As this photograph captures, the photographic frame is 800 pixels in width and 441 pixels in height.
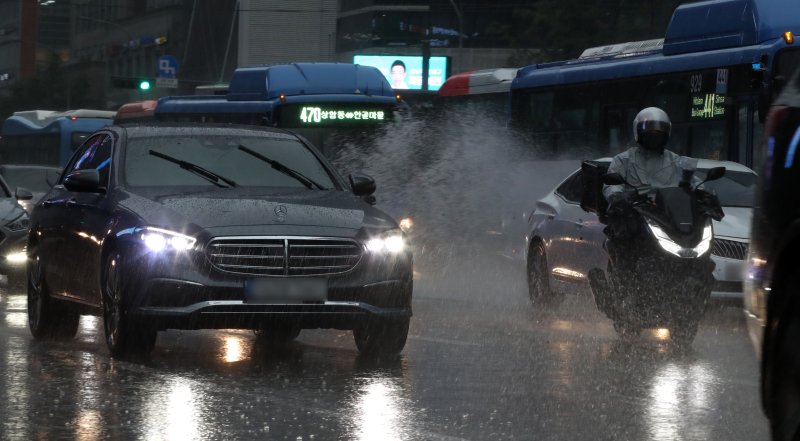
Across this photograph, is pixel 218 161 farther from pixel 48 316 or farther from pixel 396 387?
pixel 396 387

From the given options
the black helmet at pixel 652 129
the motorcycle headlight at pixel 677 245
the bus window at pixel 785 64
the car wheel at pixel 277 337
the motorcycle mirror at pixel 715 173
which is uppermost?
the bus window at pixel 785 64

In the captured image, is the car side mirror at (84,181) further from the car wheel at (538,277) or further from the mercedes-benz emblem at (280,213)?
the car wheel at (538,277)

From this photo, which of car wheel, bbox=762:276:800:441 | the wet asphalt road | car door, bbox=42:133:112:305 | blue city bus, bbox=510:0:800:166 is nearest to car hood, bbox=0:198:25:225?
the wet asphalt road

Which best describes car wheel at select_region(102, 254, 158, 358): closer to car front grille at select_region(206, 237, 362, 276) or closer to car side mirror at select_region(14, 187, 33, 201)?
car front grille at select_region(206, 237, 362, 276)

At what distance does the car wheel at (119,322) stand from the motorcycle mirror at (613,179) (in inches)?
153

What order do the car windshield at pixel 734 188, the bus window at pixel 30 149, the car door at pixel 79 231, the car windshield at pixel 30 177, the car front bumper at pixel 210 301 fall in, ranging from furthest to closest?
the bus window at pixel 30 149 < the car windshield at pixel 30 177 < the car windshield at pixel 734 188 < the car door at pixel 79 231 < the car front bumper at pixel 210 301

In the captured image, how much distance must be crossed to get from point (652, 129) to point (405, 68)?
70354 millimetres

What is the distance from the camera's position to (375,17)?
80125mm

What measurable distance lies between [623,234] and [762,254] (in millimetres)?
6148

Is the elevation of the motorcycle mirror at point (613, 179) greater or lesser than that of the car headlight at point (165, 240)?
greater

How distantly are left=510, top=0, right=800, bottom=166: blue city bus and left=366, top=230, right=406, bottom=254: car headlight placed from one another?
847cm

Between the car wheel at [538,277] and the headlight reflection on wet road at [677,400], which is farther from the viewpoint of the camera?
the car wheel at [538,277]

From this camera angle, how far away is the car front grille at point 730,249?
1447 cm

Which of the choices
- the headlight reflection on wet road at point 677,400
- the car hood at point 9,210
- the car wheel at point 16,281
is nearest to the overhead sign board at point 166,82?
the car hood at point 9,210
